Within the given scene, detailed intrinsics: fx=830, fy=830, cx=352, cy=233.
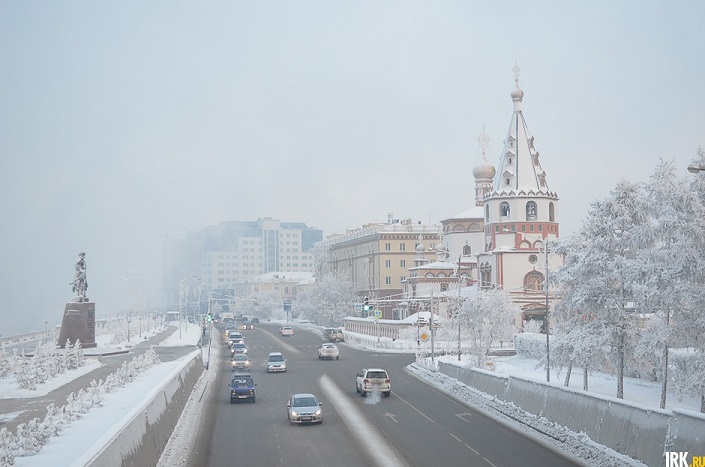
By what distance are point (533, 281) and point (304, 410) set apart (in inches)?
2694

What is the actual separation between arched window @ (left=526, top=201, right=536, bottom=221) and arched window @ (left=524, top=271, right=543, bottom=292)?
647cm

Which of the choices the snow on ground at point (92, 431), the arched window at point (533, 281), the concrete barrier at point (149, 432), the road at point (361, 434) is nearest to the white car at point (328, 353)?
the road at point (361, 434)

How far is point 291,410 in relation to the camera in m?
32.2

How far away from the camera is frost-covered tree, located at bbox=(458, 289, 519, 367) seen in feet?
210

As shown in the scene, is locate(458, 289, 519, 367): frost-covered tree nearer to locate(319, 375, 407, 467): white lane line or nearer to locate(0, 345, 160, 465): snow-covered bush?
locate(319, 375, 407, 467): white lane line

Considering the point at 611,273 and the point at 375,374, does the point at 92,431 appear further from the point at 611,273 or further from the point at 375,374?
the point at 611,273

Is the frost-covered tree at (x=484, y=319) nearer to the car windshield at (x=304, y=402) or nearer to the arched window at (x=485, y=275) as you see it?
the arched window at (x=485, y=275)

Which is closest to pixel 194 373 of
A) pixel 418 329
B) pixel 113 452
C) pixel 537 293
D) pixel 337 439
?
pixel 337 439

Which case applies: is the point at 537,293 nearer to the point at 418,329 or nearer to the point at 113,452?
the point at 418,329

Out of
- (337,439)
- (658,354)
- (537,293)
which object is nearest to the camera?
(337,439)

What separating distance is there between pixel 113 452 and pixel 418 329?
73.4m

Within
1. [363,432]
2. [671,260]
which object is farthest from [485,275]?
[363,432]

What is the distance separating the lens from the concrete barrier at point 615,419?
66.2 feet

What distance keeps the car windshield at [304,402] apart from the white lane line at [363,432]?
4.91 ft
